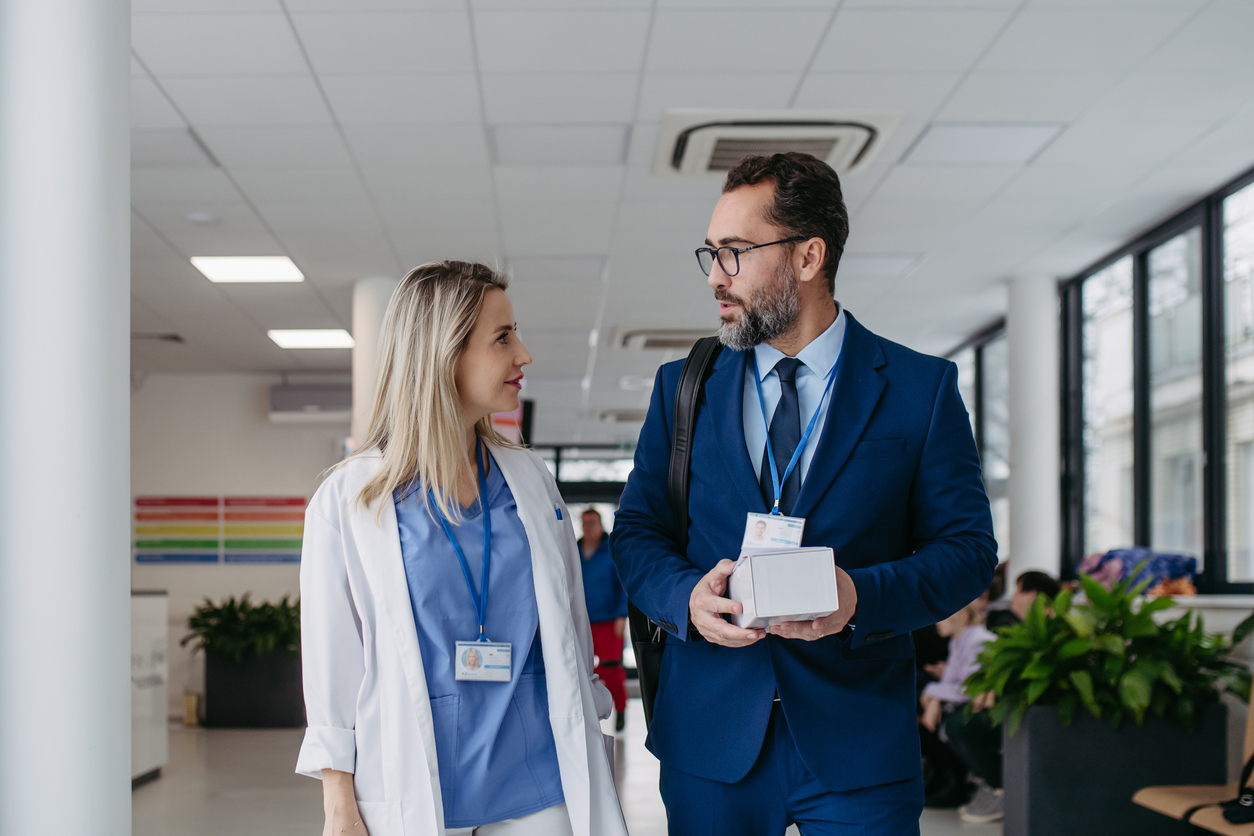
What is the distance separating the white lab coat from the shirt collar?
47cm

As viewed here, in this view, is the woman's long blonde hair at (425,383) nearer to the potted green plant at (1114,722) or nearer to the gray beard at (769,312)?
the gray beard at (769,312)

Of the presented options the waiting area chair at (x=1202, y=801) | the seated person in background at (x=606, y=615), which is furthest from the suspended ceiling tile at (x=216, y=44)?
the seated person in background at (x=606, y=615)

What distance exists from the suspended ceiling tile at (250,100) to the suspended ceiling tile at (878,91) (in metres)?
2.09

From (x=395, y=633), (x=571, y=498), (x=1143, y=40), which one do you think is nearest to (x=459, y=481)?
(x=395, y=633)

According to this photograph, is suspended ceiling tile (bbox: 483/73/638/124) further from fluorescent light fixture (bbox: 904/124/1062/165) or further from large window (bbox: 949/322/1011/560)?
large window (bbox: 949/322/1011/560)

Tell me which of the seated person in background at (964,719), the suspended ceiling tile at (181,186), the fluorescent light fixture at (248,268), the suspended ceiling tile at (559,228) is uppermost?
the suspended ceiling tile at (181,186)

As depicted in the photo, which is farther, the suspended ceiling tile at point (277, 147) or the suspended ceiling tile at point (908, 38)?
the suspended ceiling tile at point (277, 147)

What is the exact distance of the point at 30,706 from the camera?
2141 mm

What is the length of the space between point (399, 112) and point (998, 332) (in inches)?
230

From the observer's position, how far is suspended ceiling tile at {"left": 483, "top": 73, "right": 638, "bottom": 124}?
4391 mm

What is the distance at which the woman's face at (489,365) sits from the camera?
1836 mm

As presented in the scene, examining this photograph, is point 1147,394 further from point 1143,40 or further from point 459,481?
point 459,481

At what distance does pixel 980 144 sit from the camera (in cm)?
513

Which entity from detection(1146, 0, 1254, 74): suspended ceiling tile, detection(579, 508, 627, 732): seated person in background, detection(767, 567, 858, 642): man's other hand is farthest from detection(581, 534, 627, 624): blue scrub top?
detection(767, 567, 858, 642): man's other hand
